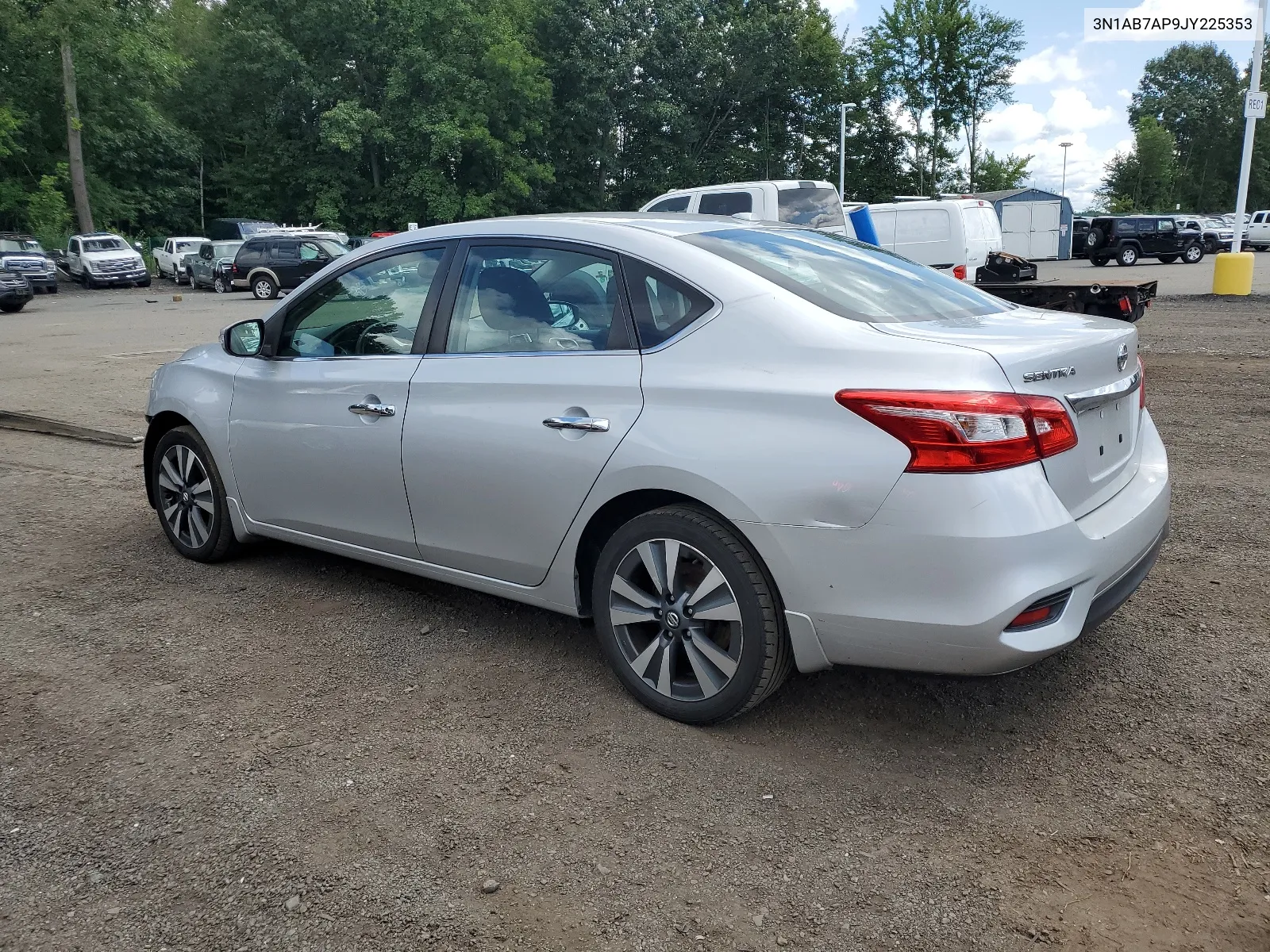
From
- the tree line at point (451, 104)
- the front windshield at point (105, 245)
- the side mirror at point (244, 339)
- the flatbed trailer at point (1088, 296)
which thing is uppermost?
the tree line at point (451, 104)

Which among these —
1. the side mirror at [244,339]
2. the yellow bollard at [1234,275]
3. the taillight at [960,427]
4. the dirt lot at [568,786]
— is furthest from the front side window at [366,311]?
the yellow bollard at [1234,275]

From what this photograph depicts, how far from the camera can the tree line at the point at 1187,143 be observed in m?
81.7

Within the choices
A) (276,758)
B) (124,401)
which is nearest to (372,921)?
(276,758)

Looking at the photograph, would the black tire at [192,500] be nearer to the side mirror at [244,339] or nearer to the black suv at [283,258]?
the side mirror at [244,339]

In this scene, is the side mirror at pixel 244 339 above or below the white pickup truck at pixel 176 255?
below

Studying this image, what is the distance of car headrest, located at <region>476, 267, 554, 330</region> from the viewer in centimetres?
371

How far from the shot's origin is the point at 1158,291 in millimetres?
22188

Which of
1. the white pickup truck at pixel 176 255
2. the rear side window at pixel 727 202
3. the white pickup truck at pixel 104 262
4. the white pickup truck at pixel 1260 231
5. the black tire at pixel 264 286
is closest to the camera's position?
the rear side window at pixel 727 202

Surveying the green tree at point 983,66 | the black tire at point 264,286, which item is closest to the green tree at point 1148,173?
the green tree at point 983,66

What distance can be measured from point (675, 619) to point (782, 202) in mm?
12635

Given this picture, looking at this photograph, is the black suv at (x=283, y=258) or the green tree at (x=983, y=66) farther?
the green tree at (x=983, y=66)

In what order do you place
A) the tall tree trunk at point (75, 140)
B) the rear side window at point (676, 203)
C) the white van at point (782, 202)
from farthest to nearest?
the tall tree trunk at point (75, 140) < the rear side window at point (676, 203) < the white van at point (782, 202)

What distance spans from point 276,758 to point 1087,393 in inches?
105

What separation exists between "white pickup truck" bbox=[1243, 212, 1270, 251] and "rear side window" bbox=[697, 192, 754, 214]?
40606 millimetres
